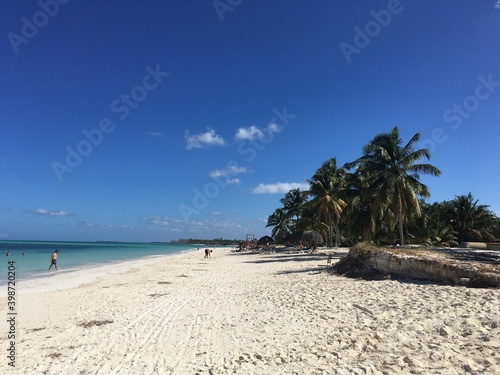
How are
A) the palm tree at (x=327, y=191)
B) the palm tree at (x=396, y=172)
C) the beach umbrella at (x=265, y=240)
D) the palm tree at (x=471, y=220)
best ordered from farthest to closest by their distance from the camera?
the beach umbrella at (x=265, y=240) → the palm tree at (x=471, y=220) → the palm tree at (x=327, y=191) → the palm tree at (x=396, y=172)

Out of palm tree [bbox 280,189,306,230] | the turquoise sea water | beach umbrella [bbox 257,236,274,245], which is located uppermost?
palm tree [bbox 280,189,306,230]

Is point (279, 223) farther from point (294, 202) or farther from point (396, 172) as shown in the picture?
point (396, 172)

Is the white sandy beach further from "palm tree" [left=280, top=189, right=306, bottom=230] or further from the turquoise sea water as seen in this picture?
"palm tree" [left=280, top=189, right=306, bottom=230]

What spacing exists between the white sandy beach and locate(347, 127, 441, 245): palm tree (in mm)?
12547

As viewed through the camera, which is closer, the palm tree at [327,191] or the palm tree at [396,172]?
the palm tree at [396,172]

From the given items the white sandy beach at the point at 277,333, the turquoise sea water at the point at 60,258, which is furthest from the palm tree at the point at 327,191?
the white sandy beach at the point at 277,333

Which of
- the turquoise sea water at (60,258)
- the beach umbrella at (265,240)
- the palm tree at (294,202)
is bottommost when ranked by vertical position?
the turquoise sea water at (60,258)

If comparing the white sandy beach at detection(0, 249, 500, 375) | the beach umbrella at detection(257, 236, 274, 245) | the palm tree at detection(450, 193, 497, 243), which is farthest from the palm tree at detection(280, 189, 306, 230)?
the white sandy beach at detection(0, 249, 500, 375)

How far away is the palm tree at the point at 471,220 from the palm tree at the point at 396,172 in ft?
63.5

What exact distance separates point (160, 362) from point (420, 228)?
1343 inches

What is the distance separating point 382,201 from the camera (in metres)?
21.1

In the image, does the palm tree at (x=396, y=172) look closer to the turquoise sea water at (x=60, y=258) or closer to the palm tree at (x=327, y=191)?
the palm tree at (x=327, y=191)

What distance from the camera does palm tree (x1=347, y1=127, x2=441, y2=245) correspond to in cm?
2095

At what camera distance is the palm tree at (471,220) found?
36.1 meters
